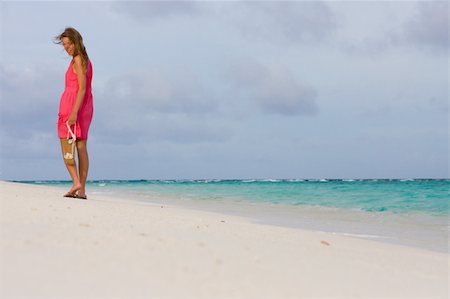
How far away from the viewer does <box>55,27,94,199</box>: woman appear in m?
5.62

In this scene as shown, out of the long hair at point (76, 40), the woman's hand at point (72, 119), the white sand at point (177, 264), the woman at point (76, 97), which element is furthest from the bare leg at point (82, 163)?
the white sand at point (177, 264)

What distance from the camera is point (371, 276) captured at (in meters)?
2.86

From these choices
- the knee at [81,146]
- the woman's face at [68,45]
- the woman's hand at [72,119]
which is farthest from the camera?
the knee at [81,146]

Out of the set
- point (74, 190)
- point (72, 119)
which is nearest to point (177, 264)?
point (72, 119)

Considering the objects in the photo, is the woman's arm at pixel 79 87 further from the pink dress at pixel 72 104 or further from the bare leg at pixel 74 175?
the bare leg at pixel 74 175

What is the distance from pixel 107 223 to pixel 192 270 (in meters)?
1.21

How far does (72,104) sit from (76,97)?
8cm

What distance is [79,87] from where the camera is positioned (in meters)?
5.62

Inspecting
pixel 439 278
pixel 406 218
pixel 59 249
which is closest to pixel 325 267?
pixel 439 278

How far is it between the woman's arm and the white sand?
6.25ft

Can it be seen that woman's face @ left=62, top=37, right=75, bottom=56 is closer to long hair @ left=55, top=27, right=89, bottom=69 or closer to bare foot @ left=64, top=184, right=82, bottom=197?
long hair @ left=55, top=27, right=89, bottom=69

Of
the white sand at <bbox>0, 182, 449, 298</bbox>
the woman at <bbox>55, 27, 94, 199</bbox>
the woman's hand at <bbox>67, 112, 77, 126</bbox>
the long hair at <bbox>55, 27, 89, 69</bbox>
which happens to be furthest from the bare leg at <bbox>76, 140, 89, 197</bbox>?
the white sand at <bbox>0, 182, 449, 298</bbox>

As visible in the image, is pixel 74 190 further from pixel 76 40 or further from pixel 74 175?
pixel 76 40

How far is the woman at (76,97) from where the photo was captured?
18.5 ft
